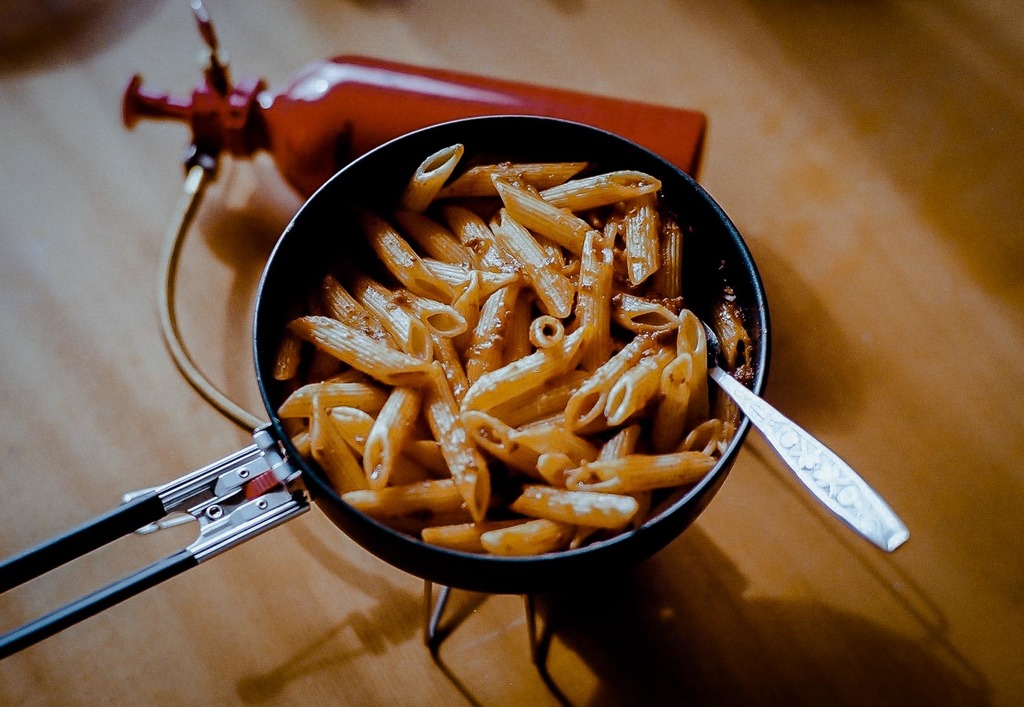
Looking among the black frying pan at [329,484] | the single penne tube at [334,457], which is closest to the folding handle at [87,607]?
the black frying pan at [329,484]

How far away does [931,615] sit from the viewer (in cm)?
87

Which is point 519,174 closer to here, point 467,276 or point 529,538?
point 467,276

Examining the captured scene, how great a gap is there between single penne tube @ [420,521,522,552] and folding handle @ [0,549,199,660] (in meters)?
0.18

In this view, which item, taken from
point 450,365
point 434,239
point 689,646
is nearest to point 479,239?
point 434,239

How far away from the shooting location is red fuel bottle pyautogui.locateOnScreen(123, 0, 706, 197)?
1.05 metres

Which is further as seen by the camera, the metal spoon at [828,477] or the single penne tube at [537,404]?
the single penne tube at [537,404]

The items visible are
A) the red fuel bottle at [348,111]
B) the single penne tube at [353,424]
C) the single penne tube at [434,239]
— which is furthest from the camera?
the red fuel bottle at [348,111]

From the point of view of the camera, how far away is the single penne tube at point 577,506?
615mm

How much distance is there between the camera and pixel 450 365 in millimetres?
729

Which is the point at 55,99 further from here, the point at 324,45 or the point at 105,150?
the point at 324,45

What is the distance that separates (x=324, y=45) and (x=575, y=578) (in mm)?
1011

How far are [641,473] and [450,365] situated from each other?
202 mm

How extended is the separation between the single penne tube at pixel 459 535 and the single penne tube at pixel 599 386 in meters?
0.10

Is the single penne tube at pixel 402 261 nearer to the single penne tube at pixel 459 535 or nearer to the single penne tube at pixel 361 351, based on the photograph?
the single penne tube at pixel 361 351
